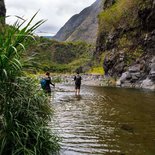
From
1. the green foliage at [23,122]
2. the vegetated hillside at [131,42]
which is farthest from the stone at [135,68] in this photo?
the green foliage at [23,122]

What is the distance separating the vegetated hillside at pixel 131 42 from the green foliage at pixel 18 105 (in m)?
35.7

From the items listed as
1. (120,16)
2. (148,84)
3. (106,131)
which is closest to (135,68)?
(148,84)

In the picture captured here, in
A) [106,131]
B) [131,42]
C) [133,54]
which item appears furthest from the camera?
[131,42]

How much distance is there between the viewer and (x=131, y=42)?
200 feet

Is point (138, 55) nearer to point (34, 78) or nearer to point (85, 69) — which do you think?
point (85, 69)

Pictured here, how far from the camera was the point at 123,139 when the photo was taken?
12352 mm

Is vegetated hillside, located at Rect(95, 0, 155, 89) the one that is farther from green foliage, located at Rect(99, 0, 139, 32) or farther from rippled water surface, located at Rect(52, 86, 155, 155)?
rippled water surface, located at Rect(52, 86, 155, 155)

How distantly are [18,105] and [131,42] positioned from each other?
5401 centimetres

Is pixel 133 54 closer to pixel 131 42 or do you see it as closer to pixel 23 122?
pixel 131 42

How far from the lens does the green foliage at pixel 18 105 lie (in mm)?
8180

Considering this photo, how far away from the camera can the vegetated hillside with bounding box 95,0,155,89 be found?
50344 mm

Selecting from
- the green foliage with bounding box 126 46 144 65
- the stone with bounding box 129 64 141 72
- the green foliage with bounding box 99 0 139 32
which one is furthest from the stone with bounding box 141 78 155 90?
the green foliage with bounding box 99 0 139 32

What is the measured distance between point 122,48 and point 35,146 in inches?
2180

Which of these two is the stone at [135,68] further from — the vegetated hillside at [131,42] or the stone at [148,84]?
the stone at [148,84]
